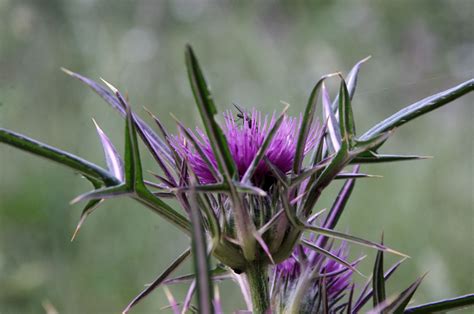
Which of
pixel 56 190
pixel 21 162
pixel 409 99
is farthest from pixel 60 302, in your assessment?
pixel 409 99

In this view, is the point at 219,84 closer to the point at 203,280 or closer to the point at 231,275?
the point at 231,275

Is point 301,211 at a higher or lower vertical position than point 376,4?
lower

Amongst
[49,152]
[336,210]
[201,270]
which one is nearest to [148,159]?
[336,210]

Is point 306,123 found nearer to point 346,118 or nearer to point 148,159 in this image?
point 346,118

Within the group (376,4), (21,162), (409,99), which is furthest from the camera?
(376,4)

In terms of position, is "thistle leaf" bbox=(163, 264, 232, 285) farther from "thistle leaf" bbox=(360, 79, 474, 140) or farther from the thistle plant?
"thistle leaf" bbox=(360, 79, 474, 140)
